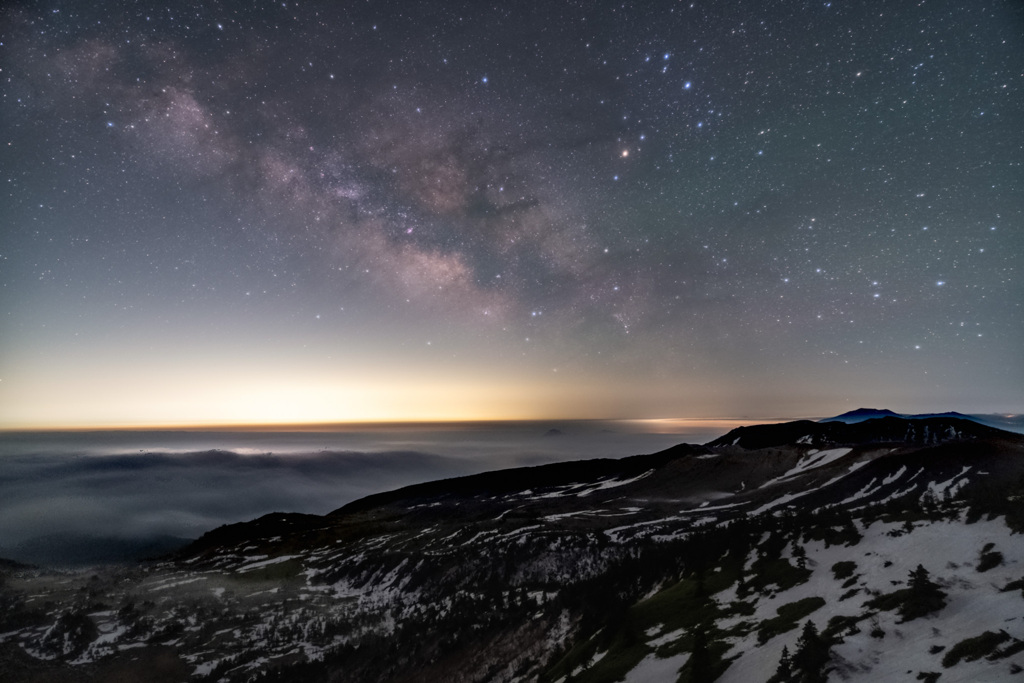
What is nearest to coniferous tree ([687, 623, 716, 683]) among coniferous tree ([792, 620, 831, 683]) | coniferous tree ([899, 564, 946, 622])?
coniferous tree ([792, 620, 831, 683])

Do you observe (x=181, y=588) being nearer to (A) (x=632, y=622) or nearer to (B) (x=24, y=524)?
(A) (x=632, y=622)

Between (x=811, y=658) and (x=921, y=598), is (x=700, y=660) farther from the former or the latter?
(x=921, y=598)

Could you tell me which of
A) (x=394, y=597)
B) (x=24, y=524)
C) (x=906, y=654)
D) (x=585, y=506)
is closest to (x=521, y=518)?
(x=585, y=506)

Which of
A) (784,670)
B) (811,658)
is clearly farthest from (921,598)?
(784,670)

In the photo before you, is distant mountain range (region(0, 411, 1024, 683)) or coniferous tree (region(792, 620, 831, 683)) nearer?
coniferous tree (region(792, 620, 831, 683))

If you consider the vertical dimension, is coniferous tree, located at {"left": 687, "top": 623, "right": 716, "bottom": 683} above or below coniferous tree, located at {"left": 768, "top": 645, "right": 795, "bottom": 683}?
below

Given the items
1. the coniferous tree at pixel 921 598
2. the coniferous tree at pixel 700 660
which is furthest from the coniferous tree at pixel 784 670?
the coniferous tree at pixel 921 598

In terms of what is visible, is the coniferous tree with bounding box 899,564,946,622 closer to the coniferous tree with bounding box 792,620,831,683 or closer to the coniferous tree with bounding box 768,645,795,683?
the coniferous tree with bounding box 792,620,831,683

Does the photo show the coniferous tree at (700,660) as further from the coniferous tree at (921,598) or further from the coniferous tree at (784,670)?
A: the coniferous tree at (921,598)
